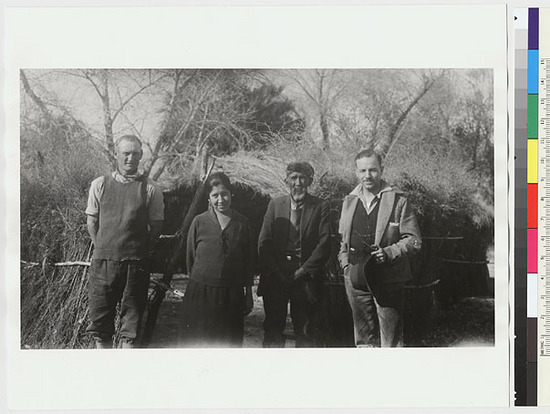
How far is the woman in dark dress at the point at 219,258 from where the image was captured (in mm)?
4406

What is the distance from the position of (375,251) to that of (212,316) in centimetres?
114

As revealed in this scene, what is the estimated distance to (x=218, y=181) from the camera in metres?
4.42

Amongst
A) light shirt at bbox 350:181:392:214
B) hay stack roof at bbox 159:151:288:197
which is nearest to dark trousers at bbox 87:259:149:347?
hay stack roof at bbox 159:151:288:197

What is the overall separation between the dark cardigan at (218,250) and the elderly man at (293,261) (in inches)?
4.6

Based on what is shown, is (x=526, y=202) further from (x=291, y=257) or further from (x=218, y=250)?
(x=218, y=250)

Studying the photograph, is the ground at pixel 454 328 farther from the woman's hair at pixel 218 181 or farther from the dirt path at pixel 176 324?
the woman's hair at pixel 218 181

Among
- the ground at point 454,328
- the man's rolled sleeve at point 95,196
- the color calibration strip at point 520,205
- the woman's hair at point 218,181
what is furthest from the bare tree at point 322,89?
the man's rolled sleeve at point 95,196

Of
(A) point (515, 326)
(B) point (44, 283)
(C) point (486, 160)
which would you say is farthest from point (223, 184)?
(A) point (515, 326)

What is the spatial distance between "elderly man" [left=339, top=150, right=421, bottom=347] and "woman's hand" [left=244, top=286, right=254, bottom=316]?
63 centimetres

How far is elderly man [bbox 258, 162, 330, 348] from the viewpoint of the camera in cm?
442

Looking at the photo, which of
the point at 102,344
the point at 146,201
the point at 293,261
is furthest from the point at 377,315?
the point at 102,344

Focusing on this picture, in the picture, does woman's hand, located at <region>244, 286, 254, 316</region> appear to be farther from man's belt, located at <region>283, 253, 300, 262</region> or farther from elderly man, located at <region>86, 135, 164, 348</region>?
elderly man, located at <region>86, 135, 164, 348</region>
